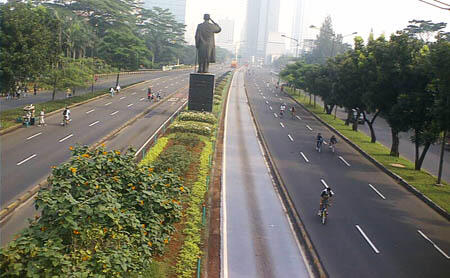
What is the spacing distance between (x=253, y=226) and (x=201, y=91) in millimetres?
23997

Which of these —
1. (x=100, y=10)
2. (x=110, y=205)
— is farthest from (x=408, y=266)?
(x=100, y=10)

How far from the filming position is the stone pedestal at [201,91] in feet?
134

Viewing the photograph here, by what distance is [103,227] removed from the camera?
942 cm

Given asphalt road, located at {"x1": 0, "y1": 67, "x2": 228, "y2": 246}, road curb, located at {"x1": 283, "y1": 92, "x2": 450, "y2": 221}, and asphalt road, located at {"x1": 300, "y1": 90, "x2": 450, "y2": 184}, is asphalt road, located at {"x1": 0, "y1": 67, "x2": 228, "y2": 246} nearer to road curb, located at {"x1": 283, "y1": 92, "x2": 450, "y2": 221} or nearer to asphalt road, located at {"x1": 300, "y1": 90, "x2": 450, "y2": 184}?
road curb, located at {"x1": 283, "y1": 92, "x2": 450, "y2": 221}

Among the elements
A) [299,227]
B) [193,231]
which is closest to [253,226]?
[299,227]

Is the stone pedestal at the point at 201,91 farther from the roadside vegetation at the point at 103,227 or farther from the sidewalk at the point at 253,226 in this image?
the roadside vegetation at the point at 103,227

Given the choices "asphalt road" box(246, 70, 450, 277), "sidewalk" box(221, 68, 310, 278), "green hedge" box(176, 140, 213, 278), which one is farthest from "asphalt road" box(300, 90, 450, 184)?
"green hedge" box(176, 140, 213, 278)

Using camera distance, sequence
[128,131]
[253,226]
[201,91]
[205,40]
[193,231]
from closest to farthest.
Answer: [193,231], [253,226], [128,131], [205,40], [201,91]

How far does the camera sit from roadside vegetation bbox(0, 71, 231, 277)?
8359mm

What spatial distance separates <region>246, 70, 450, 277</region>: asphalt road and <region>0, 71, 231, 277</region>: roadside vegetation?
5.96m

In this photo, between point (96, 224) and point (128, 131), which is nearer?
point (96, 224)

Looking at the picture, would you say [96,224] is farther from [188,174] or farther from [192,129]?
[192,129]

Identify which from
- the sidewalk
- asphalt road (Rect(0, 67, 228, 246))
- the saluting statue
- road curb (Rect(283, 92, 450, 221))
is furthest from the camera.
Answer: the saluting statue

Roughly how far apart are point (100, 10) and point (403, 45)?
7027 centimetres
